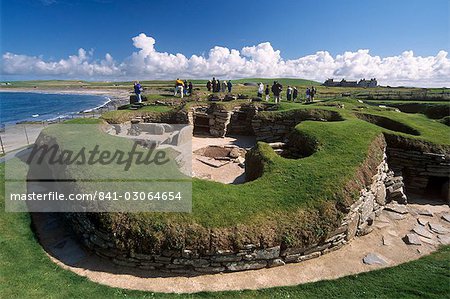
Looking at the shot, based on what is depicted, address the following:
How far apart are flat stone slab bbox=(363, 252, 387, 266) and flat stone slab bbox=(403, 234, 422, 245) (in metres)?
1.76

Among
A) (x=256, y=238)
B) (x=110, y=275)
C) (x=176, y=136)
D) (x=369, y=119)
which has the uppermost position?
(x=369, y=119)

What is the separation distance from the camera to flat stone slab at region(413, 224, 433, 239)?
9.38 meters

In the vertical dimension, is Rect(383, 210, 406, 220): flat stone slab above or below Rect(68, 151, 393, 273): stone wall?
below

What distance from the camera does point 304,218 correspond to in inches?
304

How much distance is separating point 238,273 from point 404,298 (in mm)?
4065

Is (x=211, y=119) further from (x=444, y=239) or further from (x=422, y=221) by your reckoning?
(x=444, y=239)

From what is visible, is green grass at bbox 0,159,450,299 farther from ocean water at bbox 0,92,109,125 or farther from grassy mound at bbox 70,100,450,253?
ocean water at bbox 0,92,109,125

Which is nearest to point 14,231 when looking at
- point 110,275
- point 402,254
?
point 110,275

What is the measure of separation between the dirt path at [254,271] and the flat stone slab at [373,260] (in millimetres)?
88

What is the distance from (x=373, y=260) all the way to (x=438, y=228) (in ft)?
13.4

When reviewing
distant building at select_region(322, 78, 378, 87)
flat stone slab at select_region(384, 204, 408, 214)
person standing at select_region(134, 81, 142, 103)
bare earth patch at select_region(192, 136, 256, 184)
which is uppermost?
distant building at select_region(322, 78, 378, 87)

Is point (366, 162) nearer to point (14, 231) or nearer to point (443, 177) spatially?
point (443, 177)

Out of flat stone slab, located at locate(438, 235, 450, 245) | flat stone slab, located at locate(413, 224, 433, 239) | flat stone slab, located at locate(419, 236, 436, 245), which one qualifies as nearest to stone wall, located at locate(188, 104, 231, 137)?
flat stone slab, located at locate(413, 224, 433, 239)

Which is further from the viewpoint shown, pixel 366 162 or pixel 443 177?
pixel 443 177
